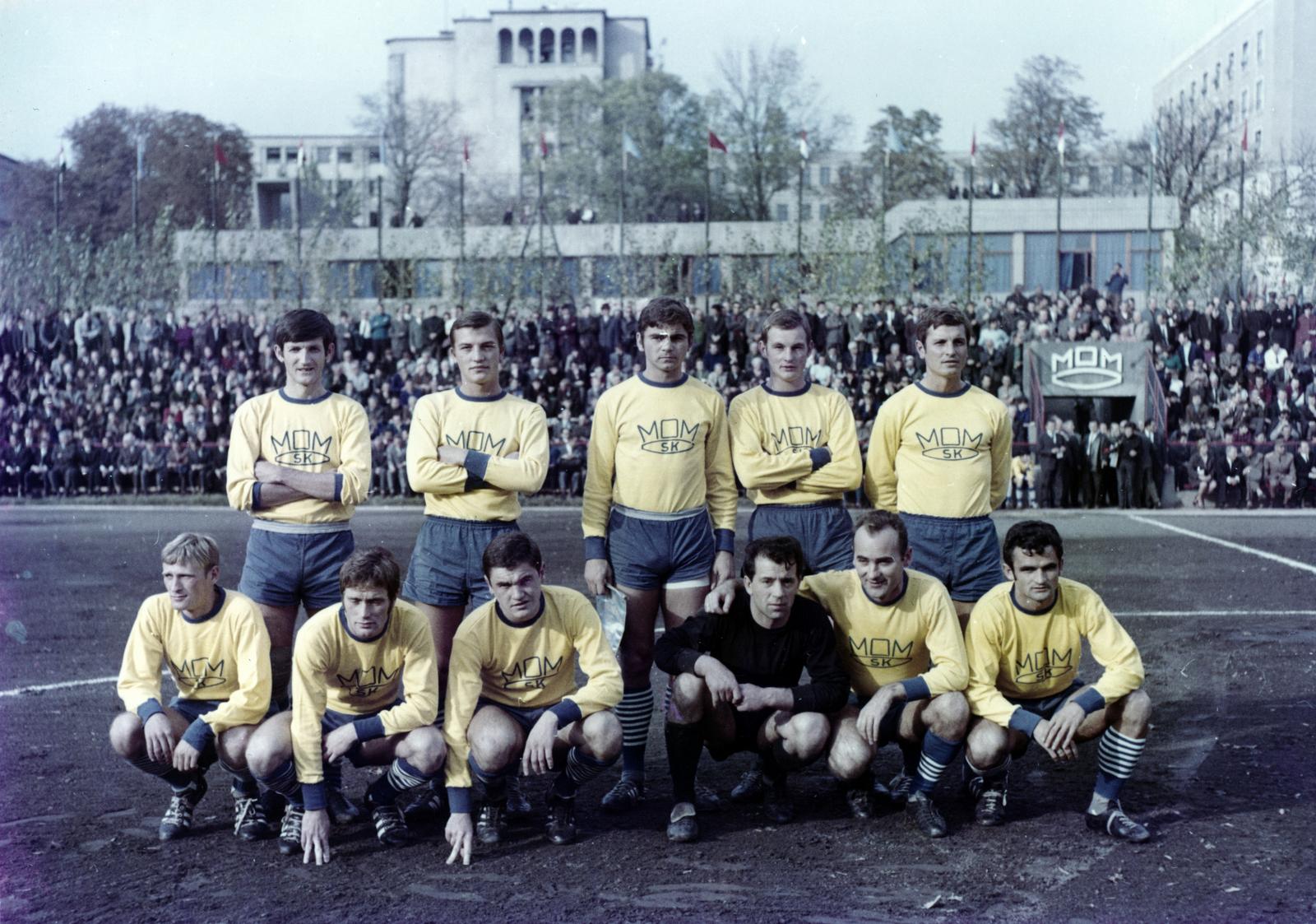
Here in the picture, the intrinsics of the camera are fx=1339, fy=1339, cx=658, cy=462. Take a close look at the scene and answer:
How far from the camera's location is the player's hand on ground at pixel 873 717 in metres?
5.29

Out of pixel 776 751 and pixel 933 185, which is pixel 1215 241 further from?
pixel 776 751

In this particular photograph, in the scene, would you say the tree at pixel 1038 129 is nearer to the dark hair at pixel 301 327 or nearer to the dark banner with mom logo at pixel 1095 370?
the dark banner with mom logo at pixel 1095 370

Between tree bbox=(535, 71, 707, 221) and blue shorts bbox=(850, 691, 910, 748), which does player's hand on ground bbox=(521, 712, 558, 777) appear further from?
tree bbox=(535, 71, 707, 221)

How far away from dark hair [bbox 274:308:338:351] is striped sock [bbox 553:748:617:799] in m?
2.06

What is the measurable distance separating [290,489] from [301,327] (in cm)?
69

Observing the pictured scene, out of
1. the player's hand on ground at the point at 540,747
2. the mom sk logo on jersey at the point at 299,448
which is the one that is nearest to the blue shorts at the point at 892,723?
the player's hand on ground at the point at 540,747

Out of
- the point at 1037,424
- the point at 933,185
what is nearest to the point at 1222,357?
the point at 1037,424

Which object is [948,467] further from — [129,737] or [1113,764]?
[129,737]

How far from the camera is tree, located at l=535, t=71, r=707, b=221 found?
55375 mm

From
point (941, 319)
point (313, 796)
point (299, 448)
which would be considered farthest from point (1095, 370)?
point (313, 796)

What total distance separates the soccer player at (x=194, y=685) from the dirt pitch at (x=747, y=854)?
17 centimetres

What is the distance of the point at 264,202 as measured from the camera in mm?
67562

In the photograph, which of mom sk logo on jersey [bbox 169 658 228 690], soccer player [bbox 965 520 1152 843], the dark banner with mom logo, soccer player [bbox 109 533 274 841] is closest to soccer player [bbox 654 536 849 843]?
soccer player [bbox 965 520 1152 843]

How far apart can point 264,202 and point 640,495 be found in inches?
2601
